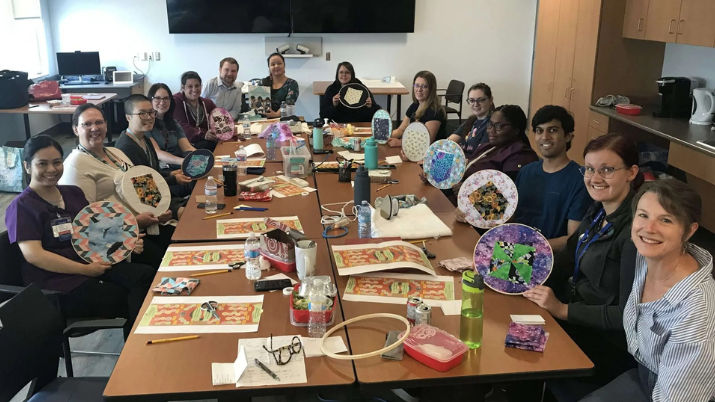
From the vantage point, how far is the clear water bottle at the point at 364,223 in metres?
2.59

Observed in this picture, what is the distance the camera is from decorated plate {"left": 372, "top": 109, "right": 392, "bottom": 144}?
4.68 meters

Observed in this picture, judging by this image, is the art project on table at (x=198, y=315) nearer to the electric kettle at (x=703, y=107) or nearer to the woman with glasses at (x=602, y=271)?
the woman with glasses at (x=602, y=271)

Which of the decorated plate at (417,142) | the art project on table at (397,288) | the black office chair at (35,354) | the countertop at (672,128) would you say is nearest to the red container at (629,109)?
the countertop at (672,128)

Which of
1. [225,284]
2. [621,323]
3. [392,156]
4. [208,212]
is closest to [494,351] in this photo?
[621,323]

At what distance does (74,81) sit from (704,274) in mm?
7997

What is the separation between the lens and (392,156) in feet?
14.1

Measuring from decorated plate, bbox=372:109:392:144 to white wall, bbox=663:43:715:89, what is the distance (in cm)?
297

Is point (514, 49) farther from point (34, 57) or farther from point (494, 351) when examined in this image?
point (494, 351)

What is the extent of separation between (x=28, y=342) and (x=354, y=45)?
6.90 meters

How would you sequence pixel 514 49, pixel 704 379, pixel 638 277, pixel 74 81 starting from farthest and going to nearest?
1. pixel 514 49
2. pixel 74 81
3. pixel 638 277
4. pixel 704 379

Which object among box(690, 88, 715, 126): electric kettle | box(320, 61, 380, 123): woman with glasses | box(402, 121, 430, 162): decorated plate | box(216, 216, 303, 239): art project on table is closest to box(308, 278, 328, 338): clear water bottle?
box(216, 216, 303, 239): art project on table

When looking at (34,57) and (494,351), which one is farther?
(34,57)

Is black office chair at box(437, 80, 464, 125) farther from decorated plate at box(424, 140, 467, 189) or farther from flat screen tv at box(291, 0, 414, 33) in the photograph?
decorated plate at box(424, 140, 467, 189)

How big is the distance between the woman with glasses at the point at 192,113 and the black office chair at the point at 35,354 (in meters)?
3.03
